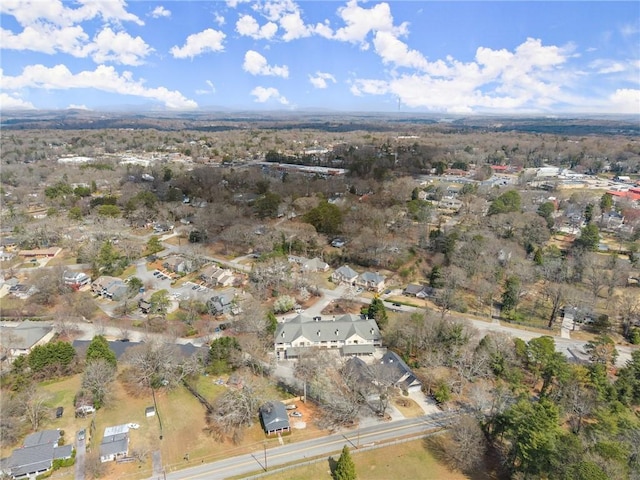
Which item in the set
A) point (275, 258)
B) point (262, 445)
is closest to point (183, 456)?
point (262, 445)

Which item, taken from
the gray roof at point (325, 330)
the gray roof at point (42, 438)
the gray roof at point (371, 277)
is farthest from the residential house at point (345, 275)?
the gray roof at point (42, 438)

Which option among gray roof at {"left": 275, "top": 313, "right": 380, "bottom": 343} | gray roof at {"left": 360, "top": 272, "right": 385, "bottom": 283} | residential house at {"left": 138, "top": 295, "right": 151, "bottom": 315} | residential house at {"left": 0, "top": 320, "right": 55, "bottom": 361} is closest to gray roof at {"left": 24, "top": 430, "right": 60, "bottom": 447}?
residential house at {"left": 0, "top": 320, "right": 55, "bottom": 361}

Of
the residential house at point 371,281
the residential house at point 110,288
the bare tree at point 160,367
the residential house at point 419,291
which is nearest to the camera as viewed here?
the bare tree at point 160,367

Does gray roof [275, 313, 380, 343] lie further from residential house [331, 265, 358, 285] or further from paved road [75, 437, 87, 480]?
paved road [75, 437, 87, 480]

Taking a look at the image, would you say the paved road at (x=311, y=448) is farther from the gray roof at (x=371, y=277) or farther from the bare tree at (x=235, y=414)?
the gray roof at (x=371, y=277)

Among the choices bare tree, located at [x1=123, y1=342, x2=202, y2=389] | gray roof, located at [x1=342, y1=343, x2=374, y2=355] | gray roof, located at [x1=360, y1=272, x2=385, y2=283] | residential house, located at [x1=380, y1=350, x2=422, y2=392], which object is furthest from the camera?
gray roof, located at [x1=360, y1=272, x2=385, y2=283]

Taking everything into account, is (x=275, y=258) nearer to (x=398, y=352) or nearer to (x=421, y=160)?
(x=398, y=352)

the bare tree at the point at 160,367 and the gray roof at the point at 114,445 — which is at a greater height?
the bare tree at the point at 160,367
